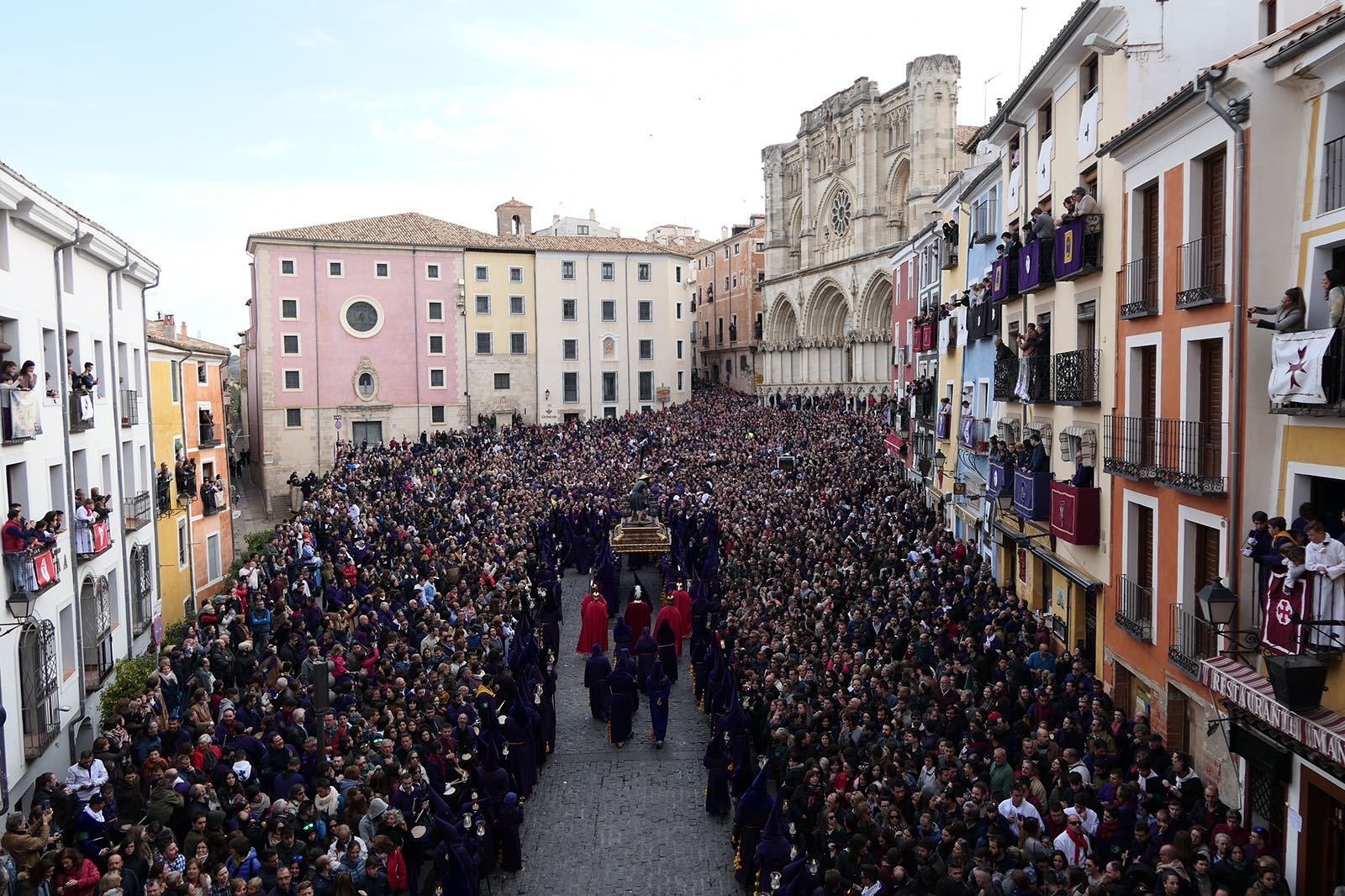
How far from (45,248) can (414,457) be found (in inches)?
825

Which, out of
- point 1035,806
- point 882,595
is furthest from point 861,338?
point 1035,806

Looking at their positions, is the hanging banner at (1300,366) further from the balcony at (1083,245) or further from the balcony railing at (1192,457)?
the balcony at (1083,245)

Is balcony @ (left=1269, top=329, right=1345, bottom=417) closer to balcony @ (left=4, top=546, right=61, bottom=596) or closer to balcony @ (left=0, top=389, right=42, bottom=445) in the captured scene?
balcony @ (left=4, top=546, right=61, bottom=596)

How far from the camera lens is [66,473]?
1670cm

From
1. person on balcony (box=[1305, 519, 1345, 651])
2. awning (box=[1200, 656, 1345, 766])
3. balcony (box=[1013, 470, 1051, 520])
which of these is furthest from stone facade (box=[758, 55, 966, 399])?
person on balcony (box=[1305, 519, 1345, 651])

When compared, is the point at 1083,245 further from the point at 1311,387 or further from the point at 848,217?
the point at 848,217

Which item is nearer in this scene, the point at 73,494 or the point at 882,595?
the point at 73,494

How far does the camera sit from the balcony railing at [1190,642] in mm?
11281

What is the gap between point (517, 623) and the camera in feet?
62.0

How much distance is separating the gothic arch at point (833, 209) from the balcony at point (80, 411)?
4466cm

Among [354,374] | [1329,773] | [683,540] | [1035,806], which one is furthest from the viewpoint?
[354,374]

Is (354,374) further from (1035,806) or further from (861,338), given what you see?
(1035,806)

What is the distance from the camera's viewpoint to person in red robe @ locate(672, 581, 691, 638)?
21.1 m

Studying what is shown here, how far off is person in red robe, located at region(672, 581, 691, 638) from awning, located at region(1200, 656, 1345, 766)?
1156 centimetres
